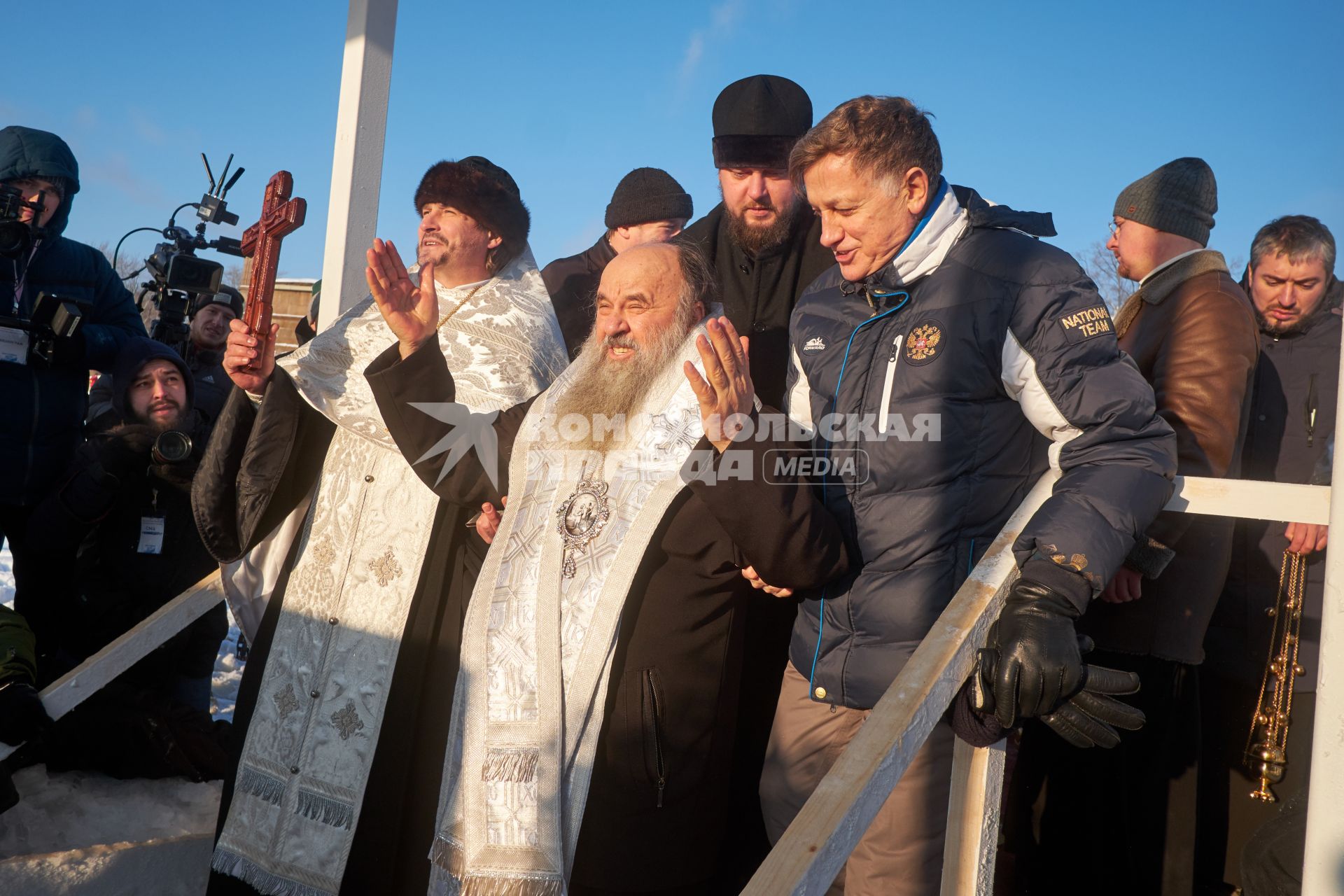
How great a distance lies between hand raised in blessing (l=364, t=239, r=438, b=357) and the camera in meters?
2.73

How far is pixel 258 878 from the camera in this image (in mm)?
2947

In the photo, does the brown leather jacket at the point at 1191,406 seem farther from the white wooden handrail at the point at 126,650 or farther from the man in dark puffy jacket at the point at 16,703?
the man in dark puffy jacket at the point at 16,703

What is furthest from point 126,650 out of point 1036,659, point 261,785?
point 1036,659

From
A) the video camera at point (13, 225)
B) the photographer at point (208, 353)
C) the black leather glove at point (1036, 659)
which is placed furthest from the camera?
the photographer at point (208, 353)

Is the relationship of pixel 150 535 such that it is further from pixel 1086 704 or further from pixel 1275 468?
pixel 1275 468

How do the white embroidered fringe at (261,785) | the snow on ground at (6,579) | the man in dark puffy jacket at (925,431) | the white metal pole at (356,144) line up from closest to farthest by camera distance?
the man in dark puffy jacket at (925,431) → the white embroidered fringe at (261,785) → the white metal pole at (356,144) → the snow on ground at (6,579)

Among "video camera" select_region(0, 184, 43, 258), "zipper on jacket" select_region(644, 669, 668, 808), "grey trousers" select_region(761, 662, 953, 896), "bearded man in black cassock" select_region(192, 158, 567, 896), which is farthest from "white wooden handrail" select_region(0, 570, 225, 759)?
"grey trousers" select_region(761, 662, 953, 896)

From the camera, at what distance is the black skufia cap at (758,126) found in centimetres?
338

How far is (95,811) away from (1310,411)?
4.23m

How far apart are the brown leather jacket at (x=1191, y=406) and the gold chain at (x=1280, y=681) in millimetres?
414

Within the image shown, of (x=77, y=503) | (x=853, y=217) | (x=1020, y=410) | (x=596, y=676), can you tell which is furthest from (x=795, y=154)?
(x=77, y=503)

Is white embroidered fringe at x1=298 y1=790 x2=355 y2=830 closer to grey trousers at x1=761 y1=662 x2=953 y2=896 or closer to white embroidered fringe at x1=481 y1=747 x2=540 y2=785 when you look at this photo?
white embroidered fringe at x1=481 y1=747 x2=540 y2=785

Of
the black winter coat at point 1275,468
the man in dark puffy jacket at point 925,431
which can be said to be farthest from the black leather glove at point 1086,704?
the black winter coat at point 1275,468

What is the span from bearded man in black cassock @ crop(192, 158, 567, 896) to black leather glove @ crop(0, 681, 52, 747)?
53 centimetres
